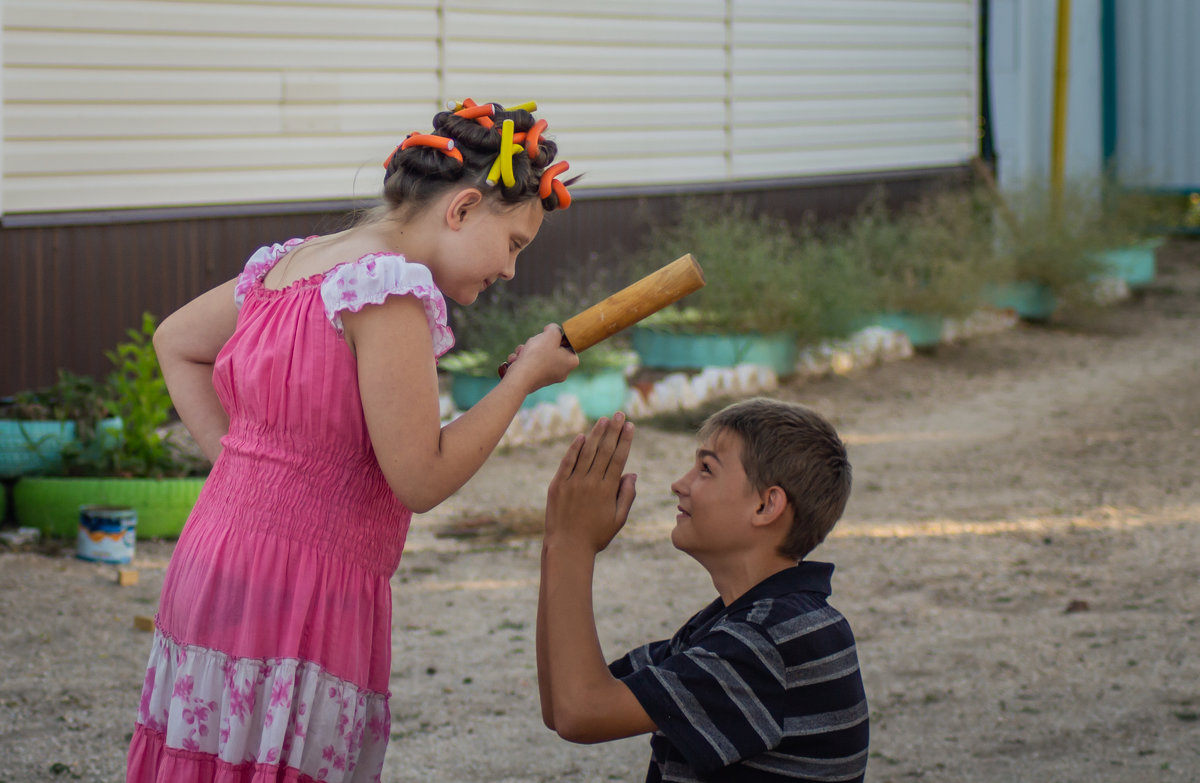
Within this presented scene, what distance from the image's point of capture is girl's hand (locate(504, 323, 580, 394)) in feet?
5.87

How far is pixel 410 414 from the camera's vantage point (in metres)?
1.67

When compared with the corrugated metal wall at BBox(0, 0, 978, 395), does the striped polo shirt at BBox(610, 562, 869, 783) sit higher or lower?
lower

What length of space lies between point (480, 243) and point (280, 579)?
53 centimetres

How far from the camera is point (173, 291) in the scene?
21.6 ft

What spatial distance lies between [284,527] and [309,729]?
0.28 metres

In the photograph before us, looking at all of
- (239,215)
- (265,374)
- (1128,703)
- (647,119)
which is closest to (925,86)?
(647,119)

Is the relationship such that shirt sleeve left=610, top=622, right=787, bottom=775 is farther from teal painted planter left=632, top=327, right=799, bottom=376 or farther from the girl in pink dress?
teal painted planter left=632, top=327, right=799, bottom=376

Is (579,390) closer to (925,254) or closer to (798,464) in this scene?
(925,254)

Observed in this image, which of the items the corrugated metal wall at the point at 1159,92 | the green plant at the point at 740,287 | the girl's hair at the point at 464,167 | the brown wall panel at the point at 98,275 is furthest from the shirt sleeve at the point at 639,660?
the corrugated metal wall at the point at 1159,92

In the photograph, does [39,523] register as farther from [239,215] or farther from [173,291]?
[239,215]

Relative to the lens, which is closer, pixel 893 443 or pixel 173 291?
pixel 173 291

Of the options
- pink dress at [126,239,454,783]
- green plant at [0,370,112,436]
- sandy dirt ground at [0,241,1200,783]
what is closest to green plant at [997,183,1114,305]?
sandy dirt ground at [0,241,1200,783]

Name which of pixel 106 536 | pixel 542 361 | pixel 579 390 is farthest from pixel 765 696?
pixel 579 390

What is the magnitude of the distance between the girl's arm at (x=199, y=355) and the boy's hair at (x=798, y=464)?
0.78 m
